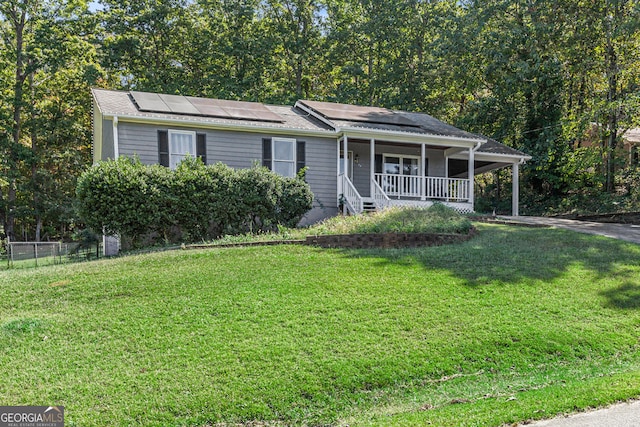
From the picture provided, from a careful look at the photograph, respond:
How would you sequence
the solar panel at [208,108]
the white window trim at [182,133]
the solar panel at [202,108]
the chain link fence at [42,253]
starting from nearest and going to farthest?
the chain link fence at [42,253] → the white window trim at [182,133] → the solar panel at [202,108] → the solar panel at [208,108]

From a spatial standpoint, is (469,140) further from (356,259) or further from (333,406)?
(333,406)

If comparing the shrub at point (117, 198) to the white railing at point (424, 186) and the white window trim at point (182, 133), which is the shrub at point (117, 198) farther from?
the white railing at point (424, 186)

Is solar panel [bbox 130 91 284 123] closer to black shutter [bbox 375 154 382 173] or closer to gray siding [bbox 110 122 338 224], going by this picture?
gray siding [bbox 110 122 338 224]

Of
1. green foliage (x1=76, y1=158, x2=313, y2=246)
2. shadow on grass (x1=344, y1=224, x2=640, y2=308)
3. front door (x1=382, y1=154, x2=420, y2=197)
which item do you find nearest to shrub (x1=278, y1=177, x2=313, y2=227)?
green foliage (x1=76, y1=158, x2=313, y2=246)

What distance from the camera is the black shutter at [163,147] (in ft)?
44.4

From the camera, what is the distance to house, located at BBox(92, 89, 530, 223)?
13.6 metres

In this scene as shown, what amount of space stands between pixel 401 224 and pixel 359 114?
7949 millimetres

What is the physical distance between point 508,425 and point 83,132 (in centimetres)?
2734

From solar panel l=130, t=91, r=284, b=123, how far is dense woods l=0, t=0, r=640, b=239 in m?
9.68

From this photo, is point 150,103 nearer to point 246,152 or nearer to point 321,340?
point 246,152

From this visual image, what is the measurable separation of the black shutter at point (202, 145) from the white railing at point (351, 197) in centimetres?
434

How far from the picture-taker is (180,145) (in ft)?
45.2

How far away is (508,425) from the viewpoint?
400cm

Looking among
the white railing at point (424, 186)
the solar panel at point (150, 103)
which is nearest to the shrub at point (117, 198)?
the solar panel at point (150, 103)
